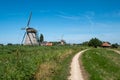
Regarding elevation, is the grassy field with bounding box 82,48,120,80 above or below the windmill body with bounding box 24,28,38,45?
below

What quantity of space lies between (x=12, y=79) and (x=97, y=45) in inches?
4692

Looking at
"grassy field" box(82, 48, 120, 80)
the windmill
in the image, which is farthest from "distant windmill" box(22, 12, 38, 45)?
"grassy field" box(82, 48, 120, 80)

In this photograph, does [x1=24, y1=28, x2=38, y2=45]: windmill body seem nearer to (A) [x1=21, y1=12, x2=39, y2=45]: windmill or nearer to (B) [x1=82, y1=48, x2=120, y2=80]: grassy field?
(A) [x1=21, y1=12, x2=39, y2=45]: windmill

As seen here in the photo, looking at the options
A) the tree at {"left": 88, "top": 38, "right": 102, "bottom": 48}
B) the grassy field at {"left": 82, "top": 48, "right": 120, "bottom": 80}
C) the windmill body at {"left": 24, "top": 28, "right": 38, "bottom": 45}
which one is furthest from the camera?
the tree at {"left": 88, "top": 38, "right": 102, "bottom": 48}

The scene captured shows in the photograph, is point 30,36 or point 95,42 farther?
point 95,42

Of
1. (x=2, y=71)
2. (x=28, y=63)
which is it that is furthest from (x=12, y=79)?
(x=28, y=63)

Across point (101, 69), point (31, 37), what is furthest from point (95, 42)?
point (101, 69)

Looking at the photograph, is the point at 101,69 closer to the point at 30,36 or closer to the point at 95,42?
the point at 30,36

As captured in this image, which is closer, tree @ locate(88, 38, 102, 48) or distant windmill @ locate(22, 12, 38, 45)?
distant windmill @ locate(22, 12, 38, 45)

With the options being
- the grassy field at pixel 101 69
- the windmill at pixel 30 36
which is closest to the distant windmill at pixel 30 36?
the windmill at pixel 30 36

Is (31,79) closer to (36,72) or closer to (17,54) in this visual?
(36,72)

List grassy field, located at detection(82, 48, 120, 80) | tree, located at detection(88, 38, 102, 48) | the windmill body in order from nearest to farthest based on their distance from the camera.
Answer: grassy field, located at detection(82, 48, 120, 80), the windmill body, tree, located at detection(88, 38, 102, 48)

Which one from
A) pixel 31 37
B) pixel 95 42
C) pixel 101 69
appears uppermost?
pixel 95 42

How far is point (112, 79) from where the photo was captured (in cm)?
1623
